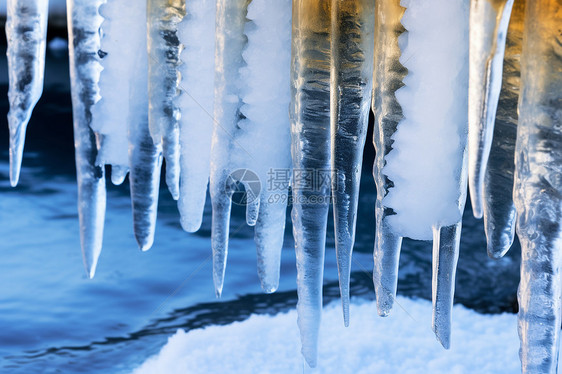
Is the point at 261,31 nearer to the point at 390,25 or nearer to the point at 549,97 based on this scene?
the point at 390,25

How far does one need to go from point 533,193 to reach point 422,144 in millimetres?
237

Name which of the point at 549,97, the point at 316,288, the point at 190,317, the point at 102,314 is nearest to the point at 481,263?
the point at 190,317

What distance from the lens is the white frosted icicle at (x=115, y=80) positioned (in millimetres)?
1734

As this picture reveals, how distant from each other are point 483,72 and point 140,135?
101 cm

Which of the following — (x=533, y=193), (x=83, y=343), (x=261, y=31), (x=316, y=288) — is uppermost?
(x=261, y=31)

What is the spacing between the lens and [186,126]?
1.71 meters

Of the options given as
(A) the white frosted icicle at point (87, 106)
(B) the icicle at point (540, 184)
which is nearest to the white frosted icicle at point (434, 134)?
(B) the icicle at point (540, 184)

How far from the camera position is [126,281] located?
4.07 meters

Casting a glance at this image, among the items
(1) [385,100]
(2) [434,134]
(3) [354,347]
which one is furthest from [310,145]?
(3) [354,347]

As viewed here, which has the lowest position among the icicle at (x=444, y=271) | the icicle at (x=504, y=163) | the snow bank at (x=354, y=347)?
the snow bank at (x=354, y=347)

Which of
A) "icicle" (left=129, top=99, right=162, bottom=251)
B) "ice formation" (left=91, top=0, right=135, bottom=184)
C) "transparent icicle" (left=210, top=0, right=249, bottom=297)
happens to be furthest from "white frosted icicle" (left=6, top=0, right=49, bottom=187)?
"transparent icicle" (left=210, top=0, right=249, bottom=297)

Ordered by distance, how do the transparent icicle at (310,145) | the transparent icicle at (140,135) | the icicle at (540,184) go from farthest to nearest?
1. the transparent icicle at (140,135)
2. the transparent icicle at (310,145)
3. the icicle at (540,184)

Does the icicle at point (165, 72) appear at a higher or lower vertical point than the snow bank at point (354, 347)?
higher

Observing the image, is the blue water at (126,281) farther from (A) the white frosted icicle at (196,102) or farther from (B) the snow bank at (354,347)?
(A) the white frosted icicle at (196,102)
